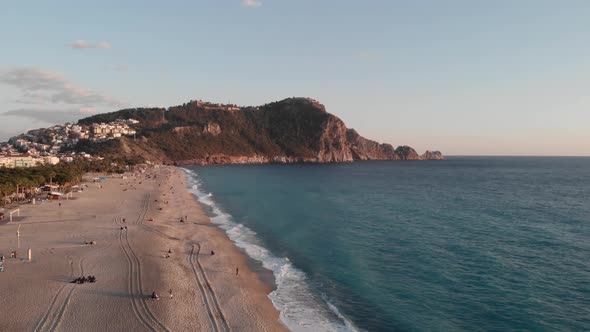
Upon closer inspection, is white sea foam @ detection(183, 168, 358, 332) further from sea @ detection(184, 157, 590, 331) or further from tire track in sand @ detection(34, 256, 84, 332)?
tire track in sand @ detection(34, 256, 84, 332)

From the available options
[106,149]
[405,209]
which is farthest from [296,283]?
[106,149]

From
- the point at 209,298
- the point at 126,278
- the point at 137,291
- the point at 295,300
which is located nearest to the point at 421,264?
the point at 295,300

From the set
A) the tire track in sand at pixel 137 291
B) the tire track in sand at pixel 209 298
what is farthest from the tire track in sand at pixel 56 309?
the tire track in sand at pixel 209 298

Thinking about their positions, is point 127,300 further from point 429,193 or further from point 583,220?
point 429,193

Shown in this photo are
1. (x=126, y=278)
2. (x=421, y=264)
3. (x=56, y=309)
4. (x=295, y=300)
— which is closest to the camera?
(x=56, y=309)

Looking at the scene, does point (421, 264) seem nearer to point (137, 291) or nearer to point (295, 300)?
point (295, 300)

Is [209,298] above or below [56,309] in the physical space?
below

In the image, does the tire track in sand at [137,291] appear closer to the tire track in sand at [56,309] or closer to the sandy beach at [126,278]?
the sandy beach at [126,278]
